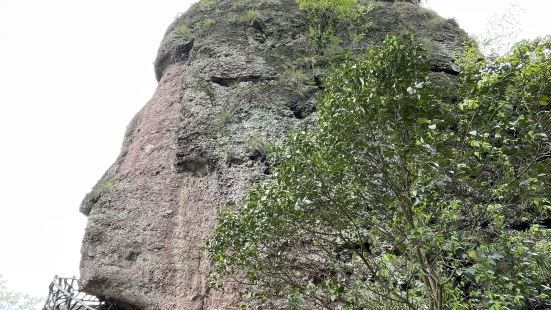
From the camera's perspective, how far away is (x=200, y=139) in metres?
9.96

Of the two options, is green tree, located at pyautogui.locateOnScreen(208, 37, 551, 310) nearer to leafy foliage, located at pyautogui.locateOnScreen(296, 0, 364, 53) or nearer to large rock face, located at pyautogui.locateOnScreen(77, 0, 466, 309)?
large rock face, located at pyautogui.locateOnScreen(77, 0, 466, 309)

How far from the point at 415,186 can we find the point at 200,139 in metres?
6.69

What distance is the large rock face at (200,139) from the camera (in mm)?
8844

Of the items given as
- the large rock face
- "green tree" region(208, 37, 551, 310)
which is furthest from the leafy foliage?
"green tree" region(208, 37, 551, 310)

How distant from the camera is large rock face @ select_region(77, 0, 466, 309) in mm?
8844

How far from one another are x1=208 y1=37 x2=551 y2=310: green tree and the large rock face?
2.36 meters

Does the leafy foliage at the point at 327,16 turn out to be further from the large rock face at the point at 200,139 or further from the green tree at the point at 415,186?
the green tree at the point at 415,186

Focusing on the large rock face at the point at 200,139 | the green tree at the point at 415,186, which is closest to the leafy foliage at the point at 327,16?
the large rock face at the point at 200,139

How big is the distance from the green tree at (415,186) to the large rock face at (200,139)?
236 centimetres

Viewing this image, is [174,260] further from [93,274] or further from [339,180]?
[339,180]

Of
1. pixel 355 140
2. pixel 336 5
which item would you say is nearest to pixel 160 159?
pixel 336 5

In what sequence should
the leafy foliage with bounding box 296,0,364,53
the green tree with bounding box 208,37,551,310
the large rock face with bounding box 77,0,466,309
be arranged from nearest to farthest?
the green tree with bounding box 208,37,551,310 < the large rock face with bounding box 77,0,466,309 < the leafy foliage with bounding box 296,0,364,53

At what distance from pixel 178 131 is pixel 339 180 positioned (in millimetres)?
6442

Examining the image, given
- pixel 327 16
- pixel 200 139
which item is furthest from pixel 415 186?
pixel 327 16
